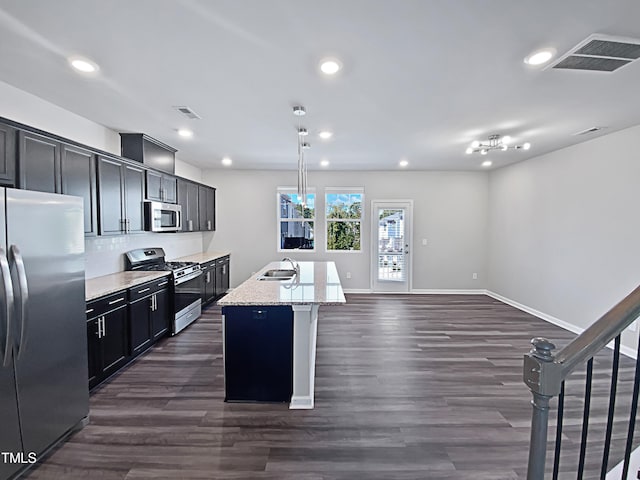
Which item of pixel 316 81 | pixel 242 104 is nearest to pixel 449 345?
pixel 316 81

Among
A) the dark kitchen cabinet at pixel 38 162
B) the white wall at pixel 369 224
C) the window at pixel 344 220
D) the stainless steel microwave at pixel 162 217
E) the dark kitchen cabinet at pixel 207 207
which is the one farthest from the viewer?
the window at pixel 344 220

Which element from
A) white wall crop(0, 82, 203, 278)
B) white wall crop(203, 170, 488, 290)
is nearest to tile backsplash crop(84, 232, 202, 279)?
white wall crop(0, 82, 203, 278)

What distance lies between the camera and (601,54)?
7.14 ft

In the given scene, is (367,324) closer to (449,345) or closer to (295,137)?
(449,345)

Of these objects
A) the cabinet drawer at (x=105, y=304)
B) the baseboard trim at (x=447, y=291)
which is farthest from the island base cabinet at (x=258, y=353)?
the baseboard trim at (x=447, y=291)

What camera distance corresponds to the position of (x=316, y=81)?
266 cm

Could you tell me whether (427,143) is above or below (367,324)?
above

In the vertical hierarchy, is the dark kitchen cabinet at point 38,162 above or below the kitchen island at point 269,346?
above

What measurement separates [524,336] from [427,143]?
3048 millimetres

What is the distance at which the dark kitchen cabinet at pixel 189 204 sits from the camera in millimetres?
5310

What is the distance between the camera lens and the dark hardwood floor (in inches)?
80.5

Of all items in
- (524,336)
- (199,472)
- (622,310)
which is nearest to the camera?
(622,310)

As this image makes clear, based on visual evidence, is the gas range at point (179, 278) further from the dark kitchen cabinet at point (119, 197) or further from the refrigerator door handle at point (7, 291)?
the refrigerator door handle at point (7, 291)

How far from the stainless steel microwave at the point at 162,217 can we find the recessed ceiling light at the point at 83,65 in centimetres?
197
